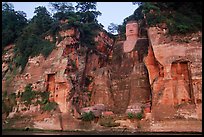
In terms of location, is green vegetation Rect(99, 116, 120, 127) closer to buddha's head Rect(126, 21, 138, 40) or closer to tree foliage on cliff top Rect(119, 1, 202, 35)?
tree foliage on cliff top Rect(119, 1, 202, 35)

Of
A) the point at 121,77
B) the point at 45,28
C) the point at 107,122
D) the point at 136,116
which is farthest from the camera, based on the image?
the point at 45,28

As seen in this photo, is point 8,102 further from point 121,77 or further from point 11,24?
point 121,77

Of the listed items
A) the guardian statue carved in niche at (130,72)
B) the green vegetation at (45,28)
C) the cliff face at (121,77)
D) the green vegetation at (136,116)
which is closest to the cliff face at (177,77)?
the cliff face at (121,77)

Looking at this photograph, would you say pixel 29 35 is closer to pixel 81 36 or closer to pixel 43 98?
pixel 81 36

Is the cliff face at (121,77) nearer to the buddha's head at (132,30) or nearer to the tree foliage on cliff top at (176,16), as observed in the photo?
the buddha's head at (132,30)

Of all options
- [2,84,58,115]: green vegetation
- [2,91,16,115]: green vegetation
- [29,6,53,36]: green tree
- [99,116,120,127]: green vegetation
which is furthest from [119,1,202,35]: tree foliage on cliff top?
[2,91,16,115]: green vegetation

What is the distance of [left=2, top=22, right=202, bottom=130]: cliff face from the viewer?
88.9 feet

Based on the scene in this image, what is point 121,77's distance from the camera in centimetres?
3522

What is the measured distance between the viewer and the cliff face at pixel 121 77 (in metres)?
27.1

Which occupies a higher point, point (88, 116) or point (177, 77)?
point (177, 77)

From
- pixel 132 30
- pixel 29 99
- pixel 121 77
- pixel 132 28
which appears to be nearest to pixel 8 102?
pixel 29 99

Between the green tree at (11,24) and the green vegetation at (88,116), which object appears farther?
the green tree at (11,24)

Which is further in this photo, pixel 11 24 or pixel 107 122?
pixel 11 24

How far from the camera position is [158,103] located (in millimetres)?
27422
